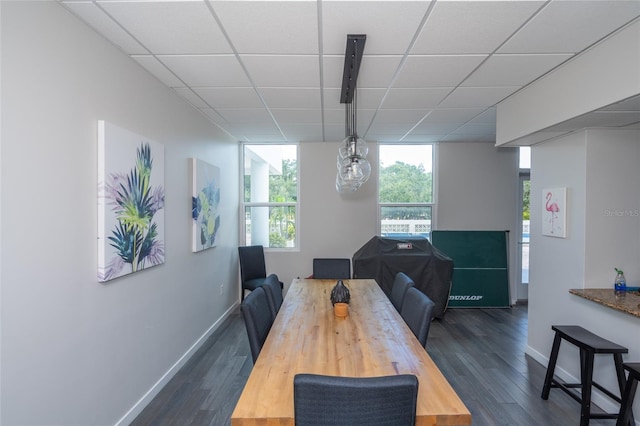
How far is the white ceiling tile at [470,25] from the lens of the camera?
1596mm

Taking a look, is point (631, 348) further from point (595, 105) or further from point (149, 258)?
point (149, 258)

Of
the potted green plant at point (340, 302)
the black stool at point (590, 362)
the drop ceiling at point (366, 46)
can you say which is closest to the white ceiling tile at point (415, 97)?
the drop ceiling at point (366, 46)

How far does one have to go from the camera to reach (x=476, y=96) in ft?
9.37

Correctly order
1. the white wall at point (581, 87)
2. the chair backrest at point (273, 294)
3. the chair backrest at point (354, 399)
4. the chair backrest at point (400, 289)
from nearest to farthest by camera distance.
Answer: the chair backrest at point (354, 399) < the white wall at point (581, 87) < the chair backrest at point (273, 294) < the chair backrest at point (400, 289)

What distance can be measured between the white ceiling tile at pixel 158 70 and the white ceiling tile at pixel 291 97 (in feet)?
2.35

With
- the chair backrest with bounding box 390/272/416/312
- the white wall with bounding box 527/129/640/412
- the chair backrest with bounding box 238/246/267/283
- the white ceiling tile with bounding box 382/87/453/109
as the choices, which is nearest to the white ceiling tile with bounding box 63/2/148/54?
the white ceiling tile with bounding box 382/87/453/109

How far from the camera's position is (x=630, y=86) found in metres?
1.76

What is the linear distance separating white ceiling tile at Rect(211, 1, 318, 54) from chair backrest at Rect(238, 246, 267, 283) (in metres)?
2.98

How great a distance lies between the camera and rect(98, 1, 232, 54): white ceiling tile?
1.62 meters

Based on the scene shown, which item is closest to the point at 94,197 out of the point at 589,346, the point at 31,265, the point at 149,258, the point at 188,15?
the point at 31,265

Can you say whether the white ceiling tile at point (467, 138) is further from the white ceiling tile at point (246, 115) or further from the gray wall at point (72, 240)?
the gray wall at point (72, 240)

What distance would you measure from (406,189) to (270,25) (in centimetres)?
383

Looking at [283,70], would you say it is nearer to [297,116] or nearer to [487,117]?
[297,116]

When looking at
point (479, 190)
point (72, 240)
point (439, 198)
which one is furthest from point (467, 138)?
point (72, 240)
